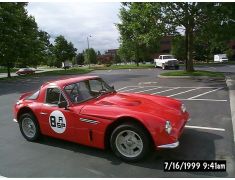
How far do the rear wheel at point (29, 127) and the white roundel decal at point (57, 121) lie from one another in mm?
564

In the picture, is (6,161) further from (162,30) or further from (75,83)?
(162,30)

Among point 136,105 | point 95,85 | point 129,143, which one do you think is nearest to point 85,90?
point 95,85

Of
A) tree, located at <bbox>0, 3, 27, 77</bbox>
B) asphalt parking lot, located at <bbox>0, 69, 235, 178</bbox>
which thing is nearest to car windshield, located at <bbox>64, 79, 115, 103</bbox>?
asphalt parking lot, located at <bbox>0, 69, 235, 178</bbox>

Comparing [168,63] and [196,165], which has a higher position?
[168,63]

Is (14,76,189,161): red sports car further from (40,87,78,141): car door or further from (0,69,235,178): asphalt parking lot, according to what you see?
(0,69,235,178): asphalt parking lot

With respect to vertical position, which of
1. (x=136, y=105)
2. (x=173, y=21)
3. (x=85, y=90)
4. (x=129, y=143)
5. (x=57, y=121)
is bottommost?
(x=129, y=143)

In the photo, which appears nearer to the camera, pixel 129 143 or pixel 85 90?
pixel 129 143

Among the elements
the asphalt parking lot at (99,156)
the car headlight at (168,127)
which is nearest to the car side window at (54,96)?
the asphalt parking lot at (99,156)

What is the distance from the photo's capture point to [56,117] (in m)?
5.96

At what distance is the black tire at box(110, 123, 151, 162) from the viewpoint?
495 cm

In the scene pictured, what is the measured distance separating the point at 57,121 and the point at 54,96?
0.62m

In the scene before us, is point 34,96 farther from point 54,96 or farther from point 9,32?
point 9,32

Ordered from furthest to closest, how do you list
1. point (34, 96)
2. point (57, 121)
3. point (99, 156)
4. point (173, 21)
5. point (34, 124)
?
point (173, 21) < point (34, 96) < point (34, 124) < point (57, 121) < point (99, 156)

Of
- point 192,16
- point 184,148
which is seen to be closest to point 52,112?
point 184,148
